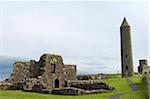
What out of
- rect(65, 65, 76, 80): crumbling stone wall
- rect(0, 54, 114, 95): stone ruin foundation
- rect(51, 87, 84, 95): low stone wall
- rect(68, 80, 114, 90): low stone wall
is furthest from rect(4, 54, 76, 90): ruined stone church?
rect(51, 87, 84, 95): low stone wall

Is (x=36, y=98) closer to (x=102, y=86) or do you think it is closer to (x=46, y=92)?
(x=46, y=92)

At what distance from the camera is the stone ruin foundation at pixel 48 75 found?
3528 centimetres

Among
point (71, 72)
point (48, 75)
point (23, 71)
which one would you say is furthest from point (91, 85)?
point (23, 71)

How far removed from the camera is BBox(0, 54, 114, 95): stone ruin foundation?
1389 inches

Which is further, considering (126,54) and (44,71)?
(126,54)

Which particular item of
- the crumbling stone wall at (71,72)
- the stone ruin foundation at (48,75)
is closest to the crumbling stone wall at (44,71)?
the stone ruin foundation at (48,75)

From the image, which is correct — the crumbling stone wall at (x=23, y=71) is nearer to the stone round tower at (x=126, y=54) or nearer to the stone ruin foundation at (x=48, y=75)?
the stone ruin foundation at (x=48, y=75)

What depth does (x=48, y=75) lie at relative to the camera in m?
38.8

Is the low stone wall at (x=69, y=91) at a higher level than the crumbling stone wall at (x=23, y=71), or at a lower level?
lower

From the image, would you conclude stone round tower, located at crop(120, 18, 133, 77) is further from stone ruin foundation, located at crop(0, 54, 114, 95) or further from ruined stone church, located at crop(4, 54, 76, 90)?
ruined stone church, located at crop(4, 54, 76, 90)

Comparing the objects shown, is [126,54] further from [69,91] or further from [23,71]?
[69,91]

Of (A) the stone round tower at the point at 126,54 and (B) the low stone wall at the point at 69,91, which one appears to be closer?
(B) the low stone wall at the point at 69,91

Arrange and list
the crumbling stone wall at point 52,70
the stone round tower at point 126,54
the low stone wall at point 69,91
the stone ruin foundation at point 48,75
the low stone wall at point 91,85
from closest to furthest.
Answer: the low stone wall at point 69,91
the low stone wall at point 91,85
the stone ruin foundation at point 48,75
the crumbling stone wall at point 52,70
the stone round tower at point 126,54

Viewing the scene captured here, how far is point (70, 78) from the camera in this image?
138 ft
